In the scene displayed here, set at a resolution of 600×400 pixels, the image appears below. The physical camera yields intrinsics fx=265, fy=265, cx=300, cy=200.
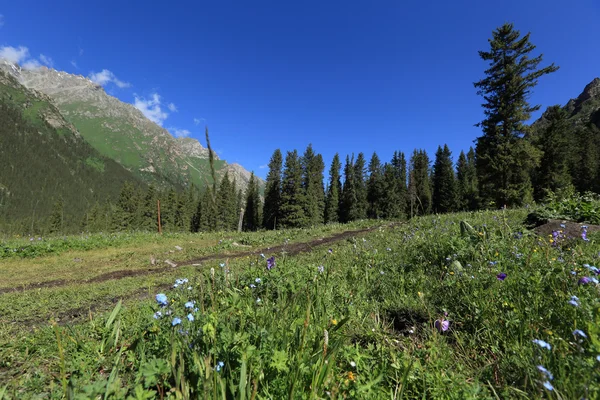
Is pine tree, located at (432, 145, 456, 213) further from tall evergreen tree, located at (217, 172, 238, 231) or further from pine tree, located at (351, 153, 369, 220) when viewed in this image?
tall evergreen tree, located at (217, 172, 238, 231)

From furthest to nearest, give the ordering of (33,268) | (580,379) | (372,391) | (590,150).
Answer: (590,150) < (33,268) < (372,391) < (580,379)

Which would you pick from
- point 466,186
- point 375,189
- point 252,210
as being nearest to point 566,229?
point 375,189

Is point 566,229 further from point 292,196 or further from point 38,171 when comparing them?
point 38,171

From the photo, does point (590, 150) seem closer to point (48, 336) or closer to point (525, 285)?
point (525, 285)

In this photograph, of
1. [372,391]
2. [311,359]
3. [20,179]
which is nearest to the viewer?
[372,391]

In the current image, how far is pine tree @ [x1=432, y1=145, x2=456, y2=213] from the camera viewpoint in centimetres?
5719

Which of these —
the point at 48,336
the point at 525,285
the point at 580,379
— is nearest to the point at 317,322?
the point at 580,379

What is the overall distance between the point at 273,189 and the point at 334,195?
15034 millimetres

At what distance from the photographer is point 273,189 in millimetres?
56062

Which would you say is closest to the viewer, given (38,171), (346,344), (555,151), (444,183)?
(346,344)

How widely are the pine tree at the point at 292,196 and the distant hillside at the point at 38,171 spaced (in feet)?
432

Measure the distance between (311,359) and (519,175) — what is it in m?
27.6

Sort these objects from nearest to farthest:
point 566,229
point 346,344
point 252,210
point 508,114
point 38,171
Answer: point 346,344, point 566,229, point 508,114, point 252,210, point 38,171

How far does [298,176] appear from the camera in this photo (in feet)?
153
